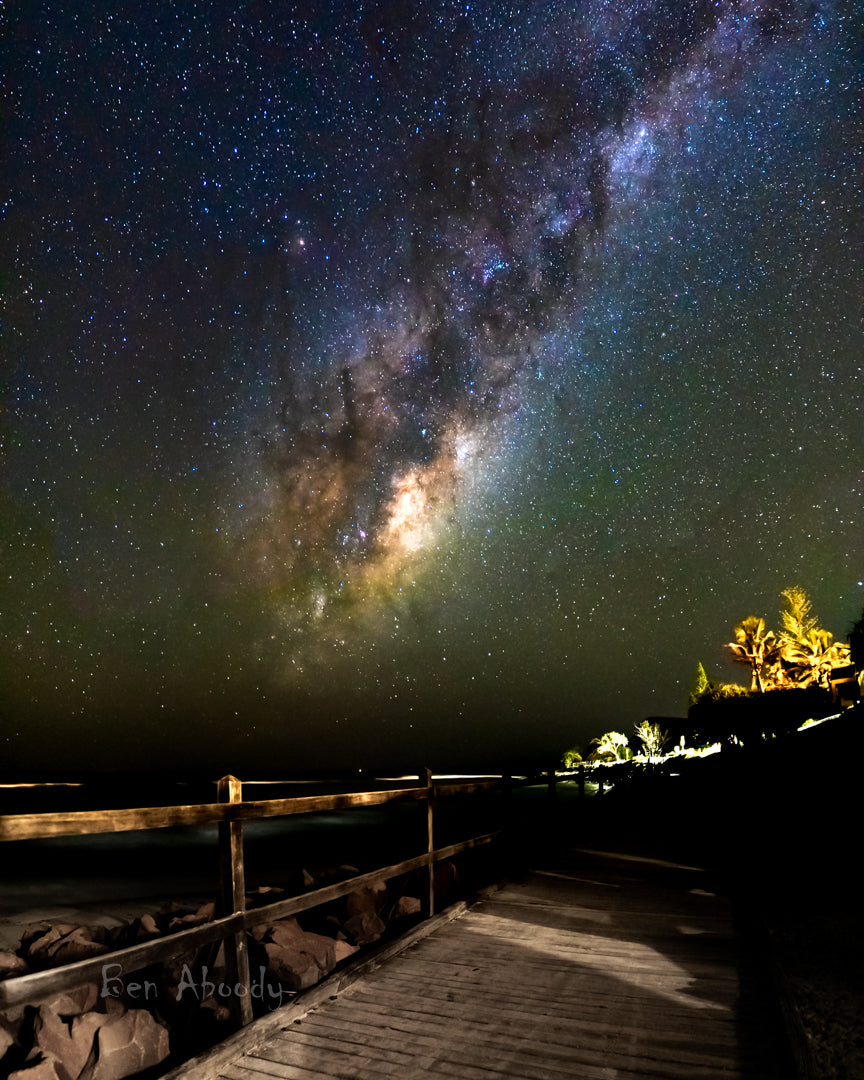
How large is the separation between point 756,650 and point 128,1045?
193 feet

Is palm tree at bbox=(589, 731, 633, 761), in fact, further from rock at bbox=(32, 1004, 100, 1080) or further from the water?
rock at bbox=(32, 1004, 100, 1080)

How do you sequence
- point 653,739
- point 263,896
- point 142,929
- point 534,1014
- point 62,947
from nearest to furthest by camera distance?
point 534,1014 < point 62,947 < point 142,929 < point 263,896 < point 653,739

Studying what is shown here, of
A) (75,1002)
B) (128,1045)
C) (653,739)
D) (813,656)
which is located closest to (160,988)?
(75,1002)

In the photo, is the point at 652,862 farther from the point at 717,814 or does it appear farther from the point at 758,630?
the point at 758,630

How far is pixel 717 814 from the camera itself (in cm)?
1488

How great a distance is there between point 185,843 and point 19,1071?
2917cm

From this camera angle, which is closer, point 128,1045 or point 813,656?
point 128,1045

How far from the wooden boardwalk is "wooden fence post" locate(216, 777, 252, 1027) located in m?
0.21

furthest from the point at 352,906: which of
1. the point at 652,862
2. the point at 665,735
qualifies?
the point at 665,735

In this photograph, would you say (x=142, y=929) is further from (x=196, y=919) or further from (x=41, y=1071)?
(x=41, y=1071)

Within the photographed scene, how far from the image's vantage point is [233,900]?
11.8ft

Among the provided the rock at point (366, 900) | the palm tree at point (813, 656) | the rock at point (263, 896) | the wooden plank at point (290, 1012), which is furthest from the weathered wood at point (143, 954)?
the palm tree at point (813, 656)

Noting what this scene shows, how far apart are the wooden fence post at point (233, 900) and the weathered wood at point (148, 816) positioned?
0.25 ft

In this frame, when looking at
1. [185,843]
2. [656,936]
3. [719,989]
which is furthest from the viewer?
[185,843]
